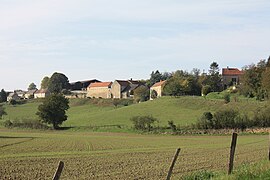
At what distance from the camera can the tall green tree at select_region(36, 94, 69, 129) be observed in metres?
101

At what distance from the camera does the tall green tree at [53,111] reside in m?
101

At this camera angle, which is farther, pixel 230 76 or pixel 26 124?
pixel 230 76

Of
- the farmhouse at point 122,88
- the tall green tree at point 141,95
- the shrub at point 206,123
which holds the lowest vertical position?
the shrub at point 206,123

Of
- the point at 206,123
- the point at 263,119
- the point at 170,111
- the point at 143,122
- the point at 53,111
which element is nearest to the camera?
the point at 206,123

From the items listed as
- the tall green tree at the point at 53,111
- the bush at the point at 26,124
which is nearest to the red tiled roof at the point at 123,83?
the bush at the point at 26,124

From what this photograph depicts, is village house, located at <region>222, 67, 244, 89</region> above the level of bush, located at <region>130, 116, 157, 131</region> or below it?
above

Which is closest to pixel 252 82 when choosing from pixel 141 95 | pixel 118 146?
pixel 141 95

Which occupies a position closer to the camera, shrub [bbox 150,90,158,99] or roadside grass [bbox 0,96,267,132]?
roadside grass [bbox 0,96,267,132]

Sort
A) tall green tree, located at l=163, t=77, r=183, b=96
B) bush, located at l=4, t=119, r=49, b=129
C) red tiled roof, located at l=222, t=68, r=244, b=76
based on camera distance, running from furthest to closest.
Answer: red tiled roof, located at l=222, t=68, r=244, b=76 → tall green tree, located at l=163, t=77, r=183, b=96 → bush, located at l=4, t=119, r=49, b=129

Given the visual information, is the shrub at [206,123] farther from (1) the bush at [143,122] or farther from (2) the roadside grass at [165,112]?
(1) the bush at [143,122]

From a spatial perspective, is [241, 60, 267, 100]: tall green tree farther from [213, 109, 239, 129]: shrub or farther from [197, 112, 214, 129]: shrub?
[197, 112, 214, 129]: shrub

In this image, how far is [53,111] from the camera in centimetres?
10094

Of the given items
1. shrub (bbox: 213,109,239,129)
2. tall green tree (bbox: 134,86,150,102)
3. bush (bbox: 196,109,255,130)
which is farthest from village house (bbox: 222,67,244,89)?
shrub (bbox: 213,109,239,129)

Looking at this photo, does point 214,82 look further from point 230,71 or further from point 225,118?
point 225,118
